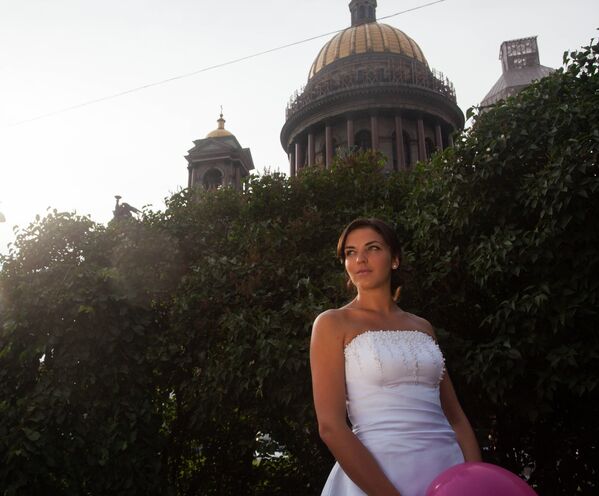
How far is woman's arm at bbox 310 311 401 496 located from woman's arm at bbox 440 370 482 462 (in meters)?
0.52

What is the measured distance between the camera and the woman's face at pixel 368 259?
268 cm

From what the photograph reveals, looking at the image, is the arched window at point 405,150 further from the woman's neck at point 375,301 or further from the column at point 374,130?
the woman's neck at point 375,301

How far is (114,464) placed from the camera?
6969 mm

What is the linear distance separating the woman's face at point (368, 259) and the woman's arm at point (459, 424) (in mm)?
616

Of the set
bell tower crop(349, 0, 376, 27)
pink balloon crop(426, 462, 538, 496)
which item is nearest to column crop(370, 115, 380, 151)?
bell tower crop(349, 0, 376, 27)

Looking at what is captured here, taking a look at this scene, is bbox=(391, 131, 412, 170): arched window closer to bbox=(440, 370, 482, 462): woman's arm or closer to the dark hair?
the dark hair

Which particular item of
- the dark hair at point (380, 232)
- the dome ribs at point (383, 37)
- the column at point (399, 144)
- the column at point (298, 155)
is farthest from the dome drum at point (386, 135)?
the dark hair at point (380, 232)

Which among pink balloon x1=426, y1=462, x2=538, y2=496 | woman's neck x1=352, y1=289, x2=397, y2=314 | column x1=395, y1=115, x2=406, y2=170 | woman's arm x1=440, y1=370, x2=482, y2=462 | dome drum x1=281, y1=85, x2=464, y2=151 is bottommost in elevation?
pink balloon x1=426, y1=462, x2=538, y2=496

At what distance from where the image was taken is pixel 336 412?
7.47ft

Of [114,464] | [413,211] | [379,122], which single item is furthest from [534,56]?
[114,464]

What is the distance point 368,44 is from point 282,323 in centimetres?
3861

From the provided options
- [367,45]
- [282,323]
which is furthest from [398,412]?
[367,45]

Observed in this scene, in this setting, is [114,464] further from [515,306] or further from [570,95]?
[570,95]

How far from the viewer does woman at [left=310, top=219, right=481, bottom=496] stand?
7.38 feet
